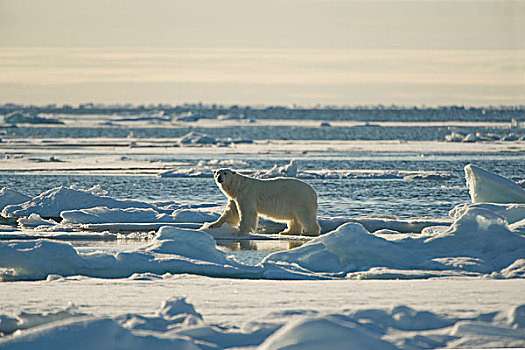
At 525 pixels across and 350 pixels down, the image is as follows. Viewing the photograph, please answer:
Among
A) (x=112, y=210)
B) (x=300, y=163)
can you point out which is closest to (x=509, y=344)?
(x=112, y=210)

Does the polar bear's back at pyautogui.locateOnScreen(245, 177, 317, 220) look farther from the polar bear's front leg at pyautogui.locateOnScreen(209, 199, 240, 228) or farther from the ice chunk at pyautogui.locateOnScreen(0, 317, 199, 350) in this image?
the ice chunk at pyautogui.locateOnScreen(0, 317, 199, 350)

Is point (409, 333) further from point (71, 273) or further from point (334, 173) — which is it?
point (334, 173)

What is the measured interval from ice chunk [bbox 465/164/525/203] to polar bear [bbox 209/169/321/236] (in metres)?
2.51

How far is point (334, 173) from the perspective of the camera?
63.5 feet

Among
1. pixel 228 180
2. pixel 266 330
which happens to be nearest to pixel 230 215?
pixel 228 180

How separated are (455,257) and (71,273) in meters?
3.52

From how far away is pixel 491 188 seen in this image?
10883 mm

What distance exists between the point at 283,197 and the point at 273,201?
0.14m

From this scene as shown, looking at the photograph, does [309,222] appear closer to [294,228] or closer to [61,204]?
[294,228]

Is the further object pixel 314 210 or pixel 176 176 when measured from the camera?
pixel 176 176

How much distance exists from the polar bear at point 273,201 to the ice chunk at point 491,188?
251cm

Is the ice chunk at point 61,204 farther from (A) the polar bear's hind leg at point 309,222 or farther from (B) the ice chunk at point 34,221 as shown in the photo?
(A) the polar bear's hind leg at point 309,222

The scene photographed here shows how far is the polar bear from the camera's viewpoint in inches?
383

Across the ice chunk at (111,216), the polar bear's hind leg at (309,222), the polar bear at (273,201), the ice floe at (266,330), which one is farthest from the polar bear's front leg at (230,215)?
the ice floe at (266,330)
